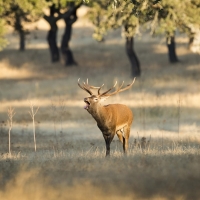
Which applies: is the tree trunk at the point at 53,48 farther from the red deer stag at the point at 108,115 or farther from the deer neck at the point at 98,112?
the deer neck at the point at 98,112

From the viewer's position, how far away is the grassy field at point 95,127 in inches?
456

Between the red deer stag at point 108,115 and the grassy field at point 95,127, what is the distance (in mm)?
414

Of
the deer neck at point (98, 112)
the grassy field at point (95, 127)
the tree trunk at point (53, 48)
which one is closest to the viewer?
the grassy field at point (95, 127)

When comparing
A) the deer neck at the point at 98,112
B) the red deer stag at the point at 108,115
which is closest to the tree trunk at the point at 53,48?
the red deer stag at the point at 108,115

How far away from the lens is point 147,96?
33688 millimetres

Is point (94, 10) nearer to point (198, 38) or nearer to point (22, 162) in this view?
point (198, 38)

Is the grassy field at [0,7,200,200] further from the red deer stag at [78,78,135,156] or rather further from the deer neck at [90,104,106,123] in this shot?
the deer neck at [90,104,106,123]

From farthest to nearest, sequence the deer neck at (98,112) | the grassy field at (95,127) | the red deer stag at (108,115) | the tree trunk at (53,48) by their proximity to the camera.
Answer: the tree trunk at (53,48) < the deer neck at (98,112) < the red deer stag at (108,115) < the grassy field at (95,127)

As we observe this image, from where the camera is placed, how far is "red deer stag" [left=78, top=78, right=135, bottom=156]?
1520 centimetres

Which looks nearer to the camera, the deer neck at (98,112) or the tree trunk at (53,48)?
the deer neck at (98,112)

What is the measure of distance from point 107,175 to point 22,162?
2.05m

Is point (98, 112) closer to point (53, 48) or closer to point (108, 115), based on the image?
point (108, 115)

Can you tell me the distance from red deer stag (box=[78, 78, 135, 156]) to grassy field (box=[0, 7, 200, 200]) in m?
0.41

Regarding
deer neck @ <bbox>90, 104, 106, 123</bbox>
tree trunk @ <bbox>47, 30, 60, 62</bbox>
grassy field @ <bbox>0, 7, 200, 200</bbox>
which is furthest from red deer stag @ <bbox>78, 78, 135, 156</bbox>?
tree trunk @ <bbox>47, 30, 60, 62</bbox>
